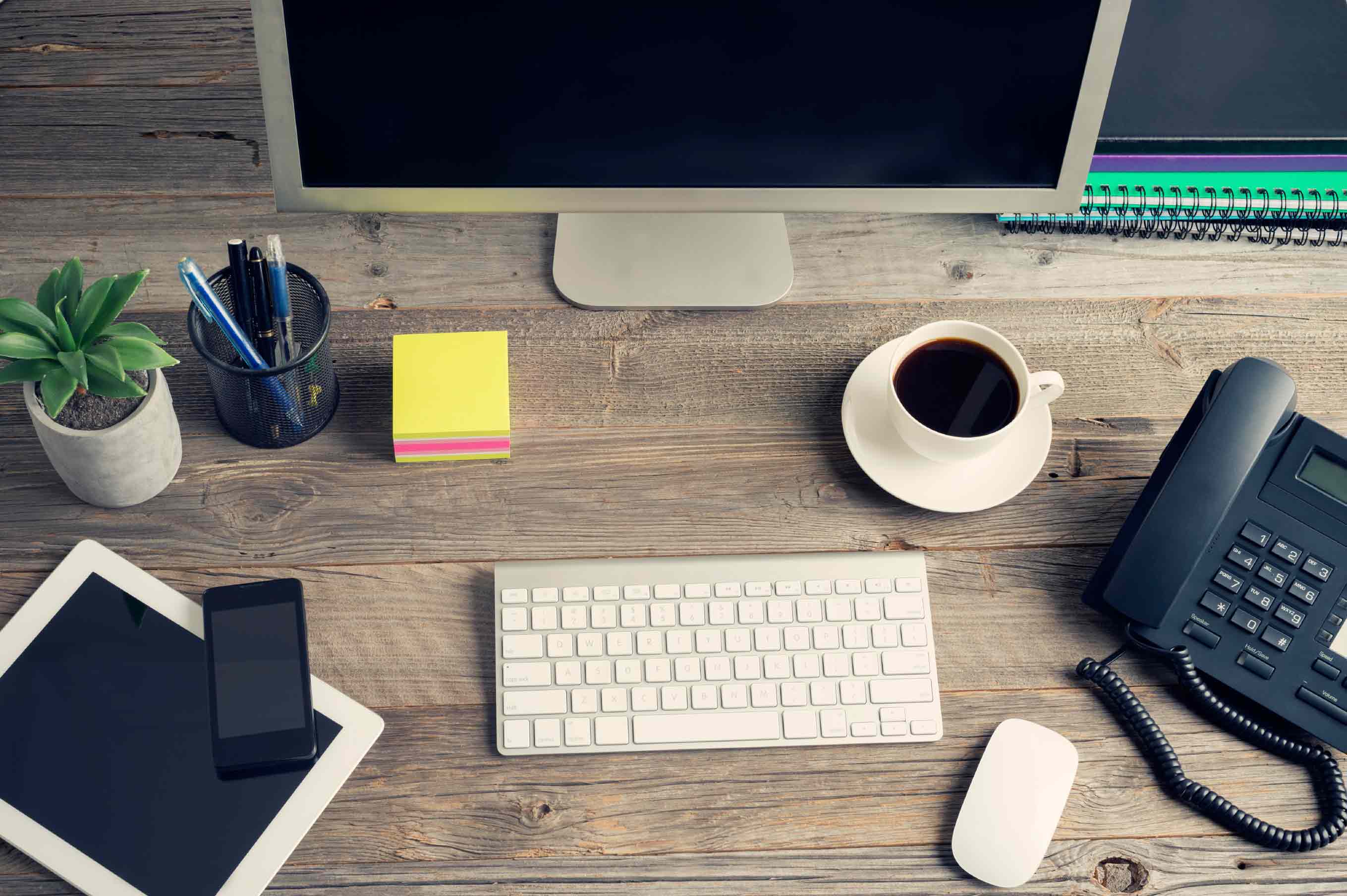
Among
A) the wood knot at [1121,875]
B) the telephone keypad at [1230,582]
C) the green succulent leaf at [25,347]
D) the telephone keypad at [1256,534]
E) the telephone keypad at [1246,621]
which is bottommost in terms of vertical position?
the wood knot at [1121,875]

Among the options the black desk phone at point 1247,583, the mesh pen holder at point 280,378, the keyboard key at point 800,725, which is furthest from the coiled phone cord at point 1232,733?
the mesh pen holder at point 280,378

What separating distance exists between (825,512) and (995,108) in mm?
352

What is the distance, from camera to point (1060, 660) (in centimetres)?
83

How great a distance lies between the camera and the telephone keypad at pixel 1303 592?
78 cm

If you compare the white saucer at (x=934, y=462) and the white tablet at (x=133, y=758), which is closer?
the white tablet at (x=133, y=758)

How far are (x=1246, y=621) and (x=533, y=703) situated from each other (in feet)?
1.76

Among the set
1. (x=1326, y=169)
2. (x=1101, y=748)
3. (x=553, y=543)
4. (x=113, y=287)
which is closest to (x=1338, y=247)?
(x=1326, y=169)

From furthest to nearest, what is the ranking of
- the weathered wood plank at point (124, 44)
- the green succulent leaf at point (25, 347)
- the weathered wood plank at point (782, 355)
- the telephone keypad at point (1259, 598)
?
the weathered wood plank at point (124, 44) → the weathered wood plank at point (782, 355) → the telephone keypad at point (1259, 598) → the green succulent leaf at point (25, 347)

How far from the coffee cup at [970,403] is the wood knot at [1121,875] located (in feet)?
1.03

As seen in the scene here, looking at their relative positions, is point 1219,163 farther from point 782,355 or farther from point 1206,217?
point 782,355

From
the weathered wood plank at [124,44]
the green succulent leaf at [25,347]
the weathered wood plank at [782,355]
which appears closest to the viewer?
the green succulent leaf at [25,347]

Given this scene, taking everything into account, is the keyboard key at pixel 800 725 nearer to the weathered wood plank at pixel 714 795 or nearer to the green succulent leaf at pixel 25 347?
the weathered wood plank at pixel 714 795

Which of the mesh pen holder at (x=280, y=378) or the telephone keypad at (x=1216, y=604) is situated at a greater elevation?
the mesh pen holder at (x=280, y=378)

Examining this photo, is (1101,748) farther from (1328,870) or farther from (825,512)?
(825,512)
